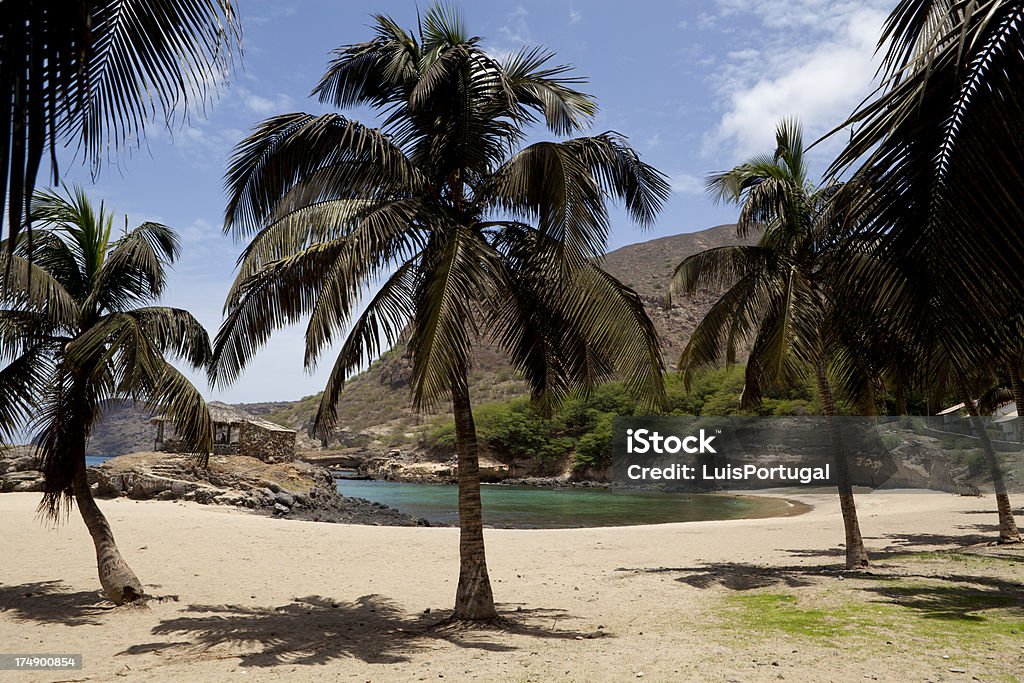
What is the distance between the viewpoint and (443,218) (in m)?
7.93

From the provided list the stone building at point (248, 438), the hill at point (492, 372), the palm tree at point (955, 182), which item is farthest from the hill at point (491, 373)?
the palm tree at point (955, 182)

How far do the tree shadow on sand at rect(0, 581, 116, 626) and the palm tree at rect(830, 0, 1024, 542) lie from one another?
909 centimetres

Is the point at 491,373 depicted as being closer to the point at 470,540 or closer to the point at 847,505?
the point at 847,505

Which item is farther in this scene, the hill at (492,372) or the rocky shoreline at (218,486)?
the hill at (492,372)

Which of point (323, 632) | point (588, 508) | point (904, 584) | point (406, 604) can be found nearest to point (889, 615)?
point (904, 584)

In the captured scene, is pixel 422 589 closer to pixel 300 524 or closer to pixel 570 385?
pixel 570 385

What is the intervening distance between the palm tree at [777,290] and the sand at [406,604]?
3175 millimetres

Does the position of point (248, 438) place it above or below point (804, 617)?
above

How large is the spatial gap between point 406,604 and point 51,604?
4537 mm

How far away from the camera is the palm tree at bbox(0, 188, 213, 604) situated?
816 centimetres

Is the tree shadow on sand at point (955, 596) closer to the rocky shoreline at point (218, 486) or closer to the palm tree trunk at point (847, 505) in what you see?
the palm tree trunk at point (847, 505)

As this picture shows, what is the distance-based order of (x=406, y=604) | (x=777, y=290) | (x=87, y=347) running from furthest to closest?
(x=777, y=290)
(x=406, y=604)
(x=87, y=347)

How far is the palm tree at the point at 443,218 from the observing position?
23.8 ft

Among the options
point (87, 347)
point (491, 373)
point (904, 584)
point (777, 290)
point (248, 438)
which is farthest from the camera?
point (491, 373)
